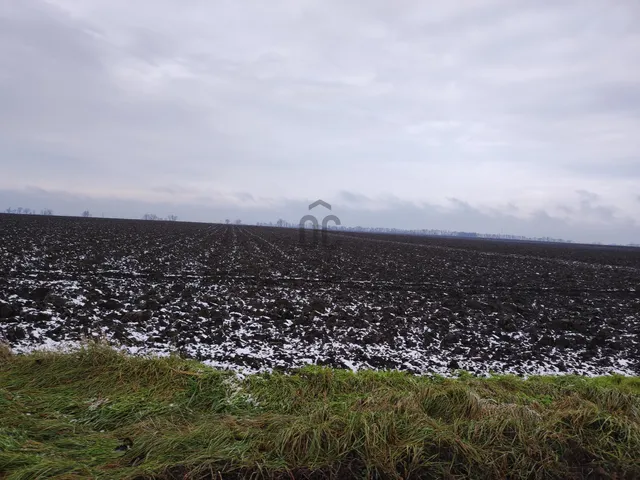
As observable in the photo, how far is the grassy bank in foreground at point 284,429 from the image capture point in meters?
3.22

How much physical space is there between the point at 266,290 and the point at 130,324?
609 cm

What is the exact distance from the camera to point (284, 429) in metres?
3.61

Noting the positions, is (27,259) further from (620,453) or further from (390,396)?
(620,453)

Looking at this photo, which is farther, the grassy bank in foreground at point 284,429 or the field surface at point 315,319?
Result: the field surface at point 315,319

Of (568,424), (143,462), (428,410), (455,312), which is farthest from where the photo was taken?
(455,312)

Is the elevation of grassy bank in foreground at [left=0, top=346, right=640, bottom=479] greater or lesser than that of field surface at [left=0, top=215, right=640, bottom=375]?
greater

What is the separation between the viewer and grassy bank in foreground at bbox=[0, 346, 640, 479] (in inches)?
127

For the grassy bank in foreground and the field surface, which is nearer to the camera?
the grassy bank in foreground

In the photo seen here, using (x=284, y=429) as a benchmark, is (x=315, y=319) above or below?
below

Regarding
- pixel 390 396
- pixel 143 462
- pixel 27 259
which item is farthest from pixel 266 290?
pixel 27 259

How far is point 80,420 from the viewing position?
3.93 metres

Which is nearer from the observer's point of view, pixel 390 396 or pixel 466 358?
pixel 390 396

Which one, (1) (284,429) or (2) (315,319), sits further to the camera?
(2) (315,319)

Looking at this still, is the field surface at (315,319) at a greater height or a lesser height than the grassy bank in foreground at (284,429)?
lesser
